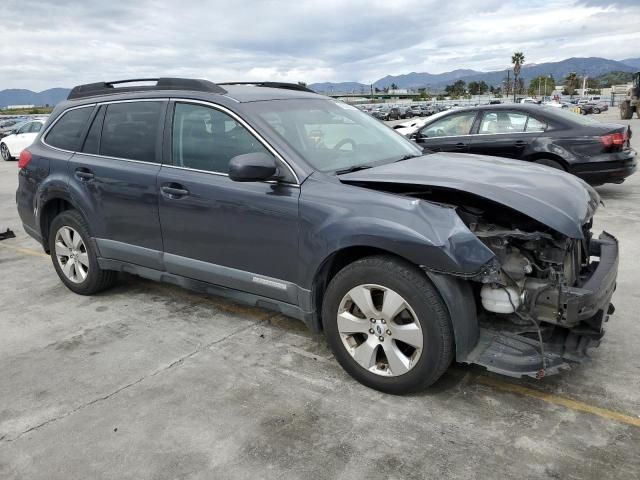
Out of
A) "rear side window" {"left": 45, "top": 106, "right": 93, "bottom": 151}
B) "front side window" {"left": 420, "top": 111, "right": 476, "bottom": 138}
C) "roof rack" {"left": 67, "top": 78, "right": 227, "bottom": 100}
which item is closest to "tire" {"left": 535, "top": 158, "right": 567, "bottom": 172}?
"front side window" {"left": 420, "top": 111, "right": 476, "bottom": 138}

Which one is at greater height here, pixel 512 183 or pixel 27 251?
pixel 512 183

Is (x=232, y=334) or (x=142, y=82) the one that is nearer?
(x=232, y=334)

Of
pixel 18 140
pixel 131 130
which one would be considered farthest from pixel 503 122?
pixel 18 140

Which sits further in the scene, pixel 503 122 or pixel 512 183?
pixel 503 122

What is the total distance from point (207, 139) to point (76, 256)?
1920 mm

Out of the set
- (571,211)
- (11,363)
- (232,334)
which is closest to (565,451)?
(571,211)

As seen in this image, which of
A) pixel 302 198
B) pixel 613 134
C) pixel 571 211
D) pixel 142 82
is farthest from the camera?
pixel 613 134

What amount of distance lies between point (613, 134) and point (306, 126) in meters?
6.04

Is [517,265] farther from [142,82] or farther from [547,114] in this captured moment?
[547,114]

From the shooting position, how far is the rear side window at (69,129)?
4738 millimetres

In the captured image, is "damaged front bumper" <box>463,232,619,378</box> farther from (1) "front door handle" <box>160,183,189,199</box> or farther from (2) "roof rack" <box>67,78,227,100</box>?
(2) "roof rack" <box>67,78,227,100</box>

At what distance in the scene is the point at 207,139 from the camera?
12.6ft

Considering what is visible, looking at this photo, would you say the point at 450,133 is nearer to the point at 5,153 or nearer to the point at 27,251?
the point at 27,251

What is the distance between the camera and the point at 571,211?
302 centimetres
